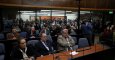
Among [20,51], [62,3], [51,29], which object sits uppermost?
[62,3]

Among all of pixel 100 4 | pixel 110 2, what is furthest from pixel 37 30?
pixel 110 2

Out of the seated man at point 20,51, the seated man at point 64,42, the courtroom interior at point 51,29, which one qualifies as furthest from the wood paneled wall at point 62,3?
the seated man at point 20,51

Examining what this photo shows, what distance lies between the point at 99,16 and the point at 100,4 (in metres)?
0.85

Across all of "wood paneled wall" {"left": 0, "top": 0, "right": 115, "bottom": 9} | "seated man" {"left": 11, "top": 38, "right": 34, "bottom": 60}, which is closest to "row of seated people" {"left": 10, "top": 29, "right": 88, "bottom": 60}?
"seated man" {"left": 11, "top": 38, "right": 34, "bottom": 60}

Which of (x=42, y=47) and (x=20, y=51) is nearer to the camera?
(x=20, y=51)

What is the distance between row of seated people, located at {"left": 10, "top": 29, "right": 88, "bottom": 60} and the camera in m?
3.44

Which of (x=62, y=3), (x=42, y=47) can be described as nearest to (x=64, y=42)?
(x=42, y=47)

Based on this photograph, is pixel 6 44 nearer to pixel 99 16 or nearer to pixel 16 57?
pixel 16 57

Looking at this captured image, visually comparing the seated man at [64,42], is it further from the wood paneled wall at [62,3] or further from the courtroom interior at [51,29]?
the wood paneled wall at [62,3]

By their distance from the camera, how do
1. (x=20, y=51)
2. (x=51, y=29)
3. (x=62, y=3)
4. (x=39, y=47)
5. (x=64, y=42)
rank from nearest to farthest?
(x=20, y=51)
(x=39, y=47)
(x=64, y=42)
(x=51, y=29)
(x=62, y=3)

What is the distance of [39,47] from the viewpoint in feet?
13.5

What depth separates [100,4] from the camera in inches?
389

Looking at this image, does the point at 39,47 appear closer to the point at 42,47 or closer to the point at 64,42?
the point at 42,47

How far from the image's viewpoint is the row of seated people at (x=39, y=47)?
3439mm
